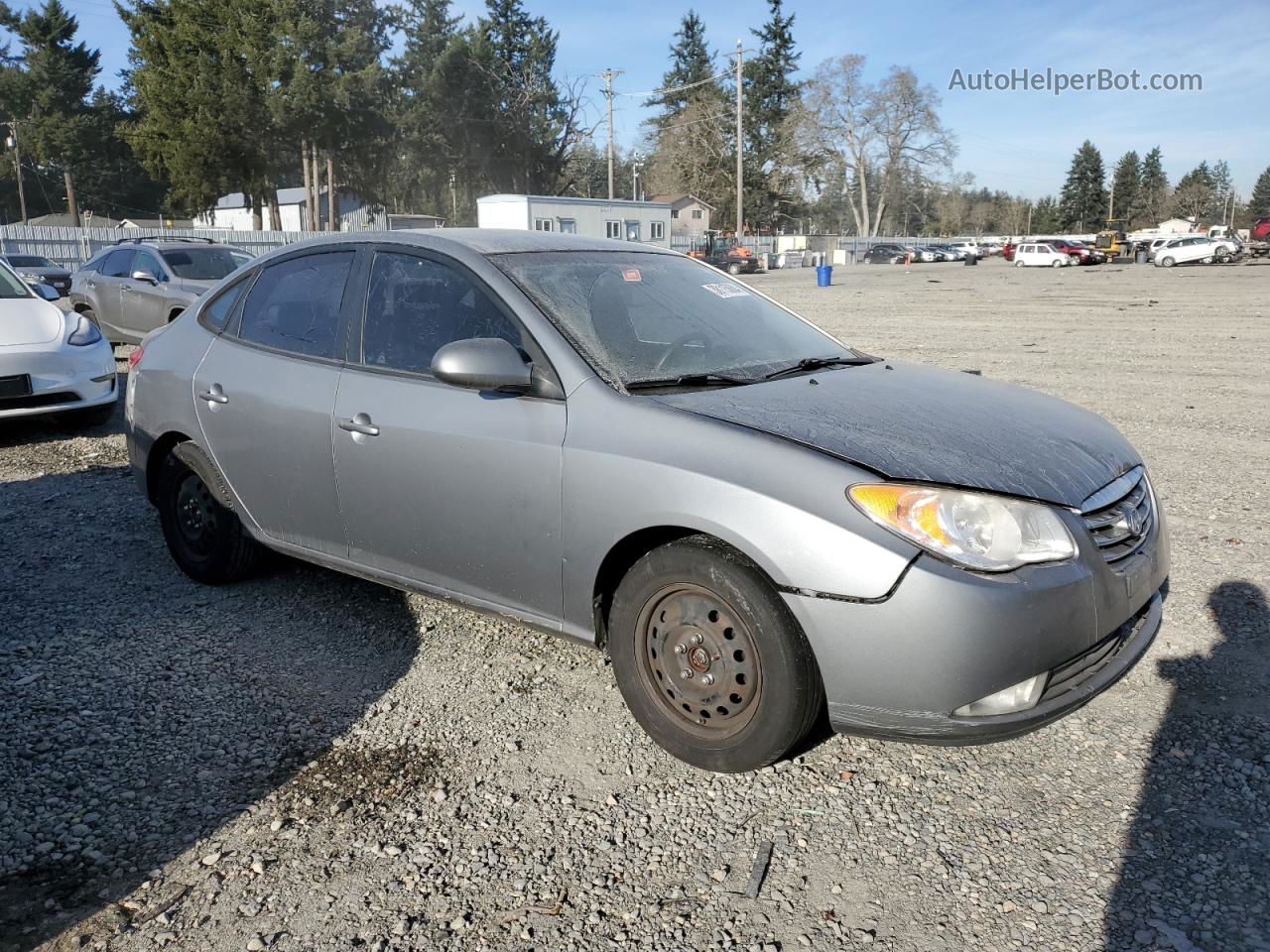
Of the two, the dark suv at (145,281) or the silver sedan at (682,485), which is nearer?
the silver sedan at (682,485)

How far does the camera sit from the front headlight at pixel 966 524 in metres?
2.60

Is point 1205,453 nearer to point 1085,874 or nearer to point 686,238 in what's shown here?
point 1085,874

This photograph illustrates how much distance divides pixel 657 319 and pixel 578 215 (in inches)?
1962

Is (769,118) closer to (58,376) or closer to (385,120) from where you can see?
(385,120)

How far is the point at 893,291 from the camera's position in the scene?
104ft

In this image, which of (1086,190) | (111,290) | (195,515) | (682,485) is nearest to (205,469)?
(195,515)

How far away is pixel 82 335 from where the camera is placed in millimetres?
8414

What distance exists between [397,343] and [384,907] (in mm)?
2075

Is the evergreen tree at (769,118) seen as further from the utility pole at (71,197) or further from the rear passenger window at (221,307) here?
the rear passenger window at (221,307)

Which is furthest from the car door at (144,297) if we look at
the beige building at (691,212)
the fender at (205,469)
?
the beige building at (691,212)

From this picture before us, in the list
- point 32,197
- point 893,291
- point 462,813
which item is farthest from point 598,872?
point 32,197

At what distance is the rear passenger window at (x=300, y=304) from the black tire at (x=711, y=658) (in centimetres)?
181

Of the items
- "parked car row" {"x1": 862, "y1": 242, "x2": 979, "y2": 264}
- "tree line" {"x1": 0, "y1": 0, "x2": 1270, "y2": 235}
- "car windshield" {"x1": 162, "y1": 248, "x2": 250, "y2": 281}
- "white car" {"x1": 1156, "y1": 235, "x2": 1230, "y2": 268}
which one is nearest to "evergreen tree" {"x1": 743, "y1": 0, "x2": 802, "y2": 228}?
"tree line" {"x1": 0, "y1": 0, "x2": 1270, "y2": 235}

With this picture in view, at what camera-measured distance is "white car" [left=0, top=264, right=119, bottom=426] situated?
7.71 m
